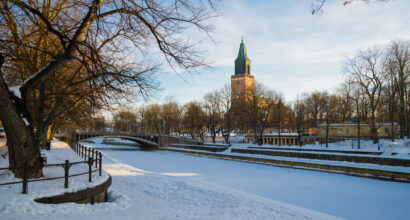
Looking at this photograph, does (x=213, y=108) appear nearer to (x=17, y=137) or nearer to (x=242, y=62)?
(x=17, y=137)

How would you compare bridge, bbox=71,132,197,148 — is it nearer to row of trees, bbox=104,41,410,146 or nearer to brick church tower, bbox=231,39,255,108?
row of trees, bbox=104,41,410,146

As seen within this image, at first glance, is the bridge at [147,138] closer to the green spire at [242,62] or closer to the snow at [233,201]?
the snow at [233,201]

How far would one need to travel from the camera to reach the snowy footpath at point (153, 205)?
22.7 ft

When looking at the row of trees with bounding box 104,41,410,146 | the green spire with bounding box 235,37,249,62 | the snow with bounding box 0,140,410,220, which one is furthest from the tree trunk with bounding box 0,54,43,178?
the green spire with bounding box 235,37,249,62

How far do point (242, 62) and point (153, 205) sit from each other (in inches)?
4917

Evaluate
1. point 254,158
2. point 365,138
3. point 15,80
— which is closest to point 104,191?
point 15,80

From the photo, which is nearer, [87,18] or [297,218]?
[87,18]

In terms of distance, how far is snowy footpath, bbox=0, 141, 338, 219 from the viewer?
6.93m

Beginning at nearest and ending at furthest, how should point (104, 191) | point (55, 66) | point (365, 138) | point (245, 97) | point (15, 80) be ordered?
point (55, 66)
point (104, 191)
point (15, 80)
point (365, 138)
point (245, 97)

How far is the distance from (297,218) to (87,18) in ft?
28.3

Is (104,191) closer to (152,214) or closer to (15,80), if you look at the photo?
(152,214)

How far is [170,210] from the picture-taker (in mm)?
9195

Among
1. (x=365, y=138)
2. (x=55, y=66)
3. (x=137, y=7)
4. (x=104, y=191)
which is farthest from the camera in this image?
(x=365, y=138)

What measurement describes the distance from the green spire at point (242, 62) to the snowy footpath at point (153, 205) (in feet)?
394
